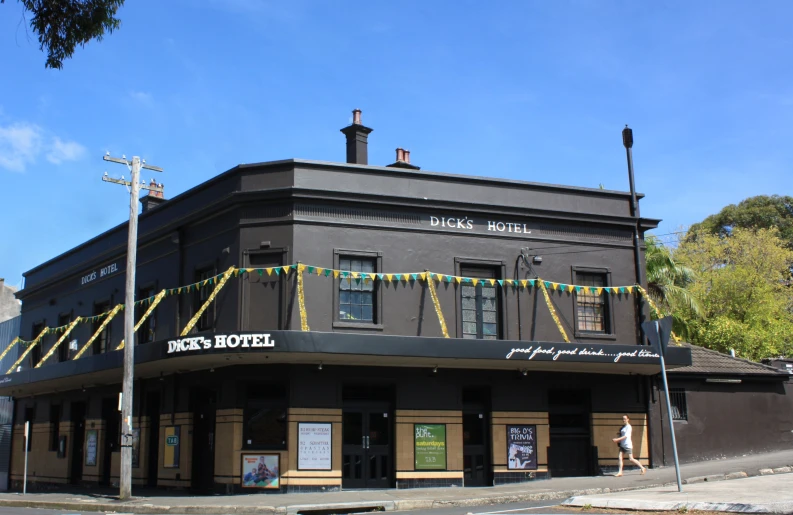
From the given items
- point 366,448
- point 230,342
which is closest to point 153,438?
point 366,448

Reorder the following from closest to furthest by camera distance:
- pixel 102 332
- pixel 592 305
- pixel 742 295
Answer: pixel 592 305
pixel 102 332
pixel 742 295

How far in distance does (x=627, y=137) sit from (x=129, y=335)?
14515 mm

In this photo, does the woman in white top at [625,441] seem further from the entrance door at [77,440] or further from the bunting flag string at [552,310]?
the entrance door at [77,440]

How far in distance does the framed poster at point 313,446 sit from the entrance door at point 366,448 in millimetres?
501

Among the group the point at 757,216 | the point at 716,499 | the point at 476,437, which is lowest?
the point at 716,499

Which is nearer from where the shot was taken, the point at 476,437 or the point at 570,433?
the point at 476,437

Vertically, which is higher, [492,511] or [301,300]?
[301,300]

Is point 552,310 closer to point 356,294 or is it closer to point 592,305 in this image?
point 592,305

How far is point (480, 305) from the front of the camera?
2103 cm

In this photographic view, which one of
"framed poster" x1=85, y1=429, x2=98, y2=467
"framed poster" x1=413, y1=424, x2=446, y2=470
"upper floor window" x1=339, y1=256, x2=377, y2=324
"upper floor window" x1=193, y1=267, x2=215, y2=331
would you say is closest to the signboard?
"upper floor window" x1=193, y1=267, x2=215, y2=331

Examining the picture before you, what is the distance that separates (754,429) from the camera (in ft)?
77.5

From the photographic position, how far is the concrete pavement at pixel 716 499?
36.1ft

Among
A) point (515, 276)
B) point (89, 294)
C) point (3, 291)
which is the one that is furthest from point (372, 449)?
point (3, 291)

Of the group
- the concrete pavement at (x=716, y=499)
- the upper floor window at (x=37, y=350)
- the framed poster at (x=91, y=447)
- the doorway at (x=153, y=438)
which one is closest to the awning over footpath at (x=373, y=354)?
the doorway at (x=153, y=438)
